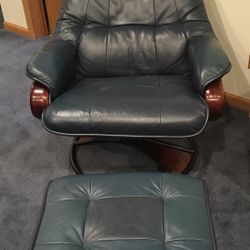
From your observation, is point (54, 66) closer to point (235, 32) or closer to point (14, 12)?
point (235, 32)

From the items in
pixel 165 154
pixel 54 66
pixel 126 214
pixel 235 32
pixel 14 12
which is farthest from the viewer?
pixel 14 12

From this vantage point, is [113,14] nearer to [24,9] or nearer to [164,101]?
[164,101]

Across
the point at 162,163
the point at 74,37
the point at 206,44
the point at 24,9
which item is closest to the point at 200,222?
the point at 162,163

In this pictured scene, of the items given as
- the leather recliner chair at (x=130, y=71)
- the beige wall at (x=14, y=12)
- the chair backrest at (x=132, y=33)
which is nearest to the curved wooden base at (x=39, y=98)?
the leather recliner chair at (x=130, y=71)

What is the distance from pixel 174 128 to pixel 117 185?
15.0 inches

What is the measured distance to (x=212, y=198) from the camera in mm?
1611

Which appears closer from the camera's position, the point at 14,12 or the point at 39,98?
the point at 39,98

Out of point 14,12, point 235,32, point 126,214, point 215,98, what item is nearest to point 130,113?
point 215,98

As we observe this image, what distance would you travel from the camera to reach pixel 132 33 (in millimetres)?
1826

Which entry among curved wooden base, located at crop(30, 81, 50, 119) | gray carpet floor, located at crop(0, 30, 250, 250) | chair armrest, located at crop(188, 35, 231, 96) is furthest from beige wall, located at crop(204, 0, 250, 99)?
curved wooden base, located at crop(30, 81, 50, 119)

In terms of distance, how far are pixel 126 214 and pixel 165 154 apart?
30.6 inches

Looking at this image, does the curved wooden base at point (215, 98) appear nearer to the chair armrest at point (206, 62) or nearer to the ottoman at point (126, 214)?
the chair armrest at point (206, 62)

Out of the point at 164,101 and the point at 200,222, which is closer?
the point at 200,222

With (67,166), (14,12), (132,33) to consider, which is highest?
(132,33)
